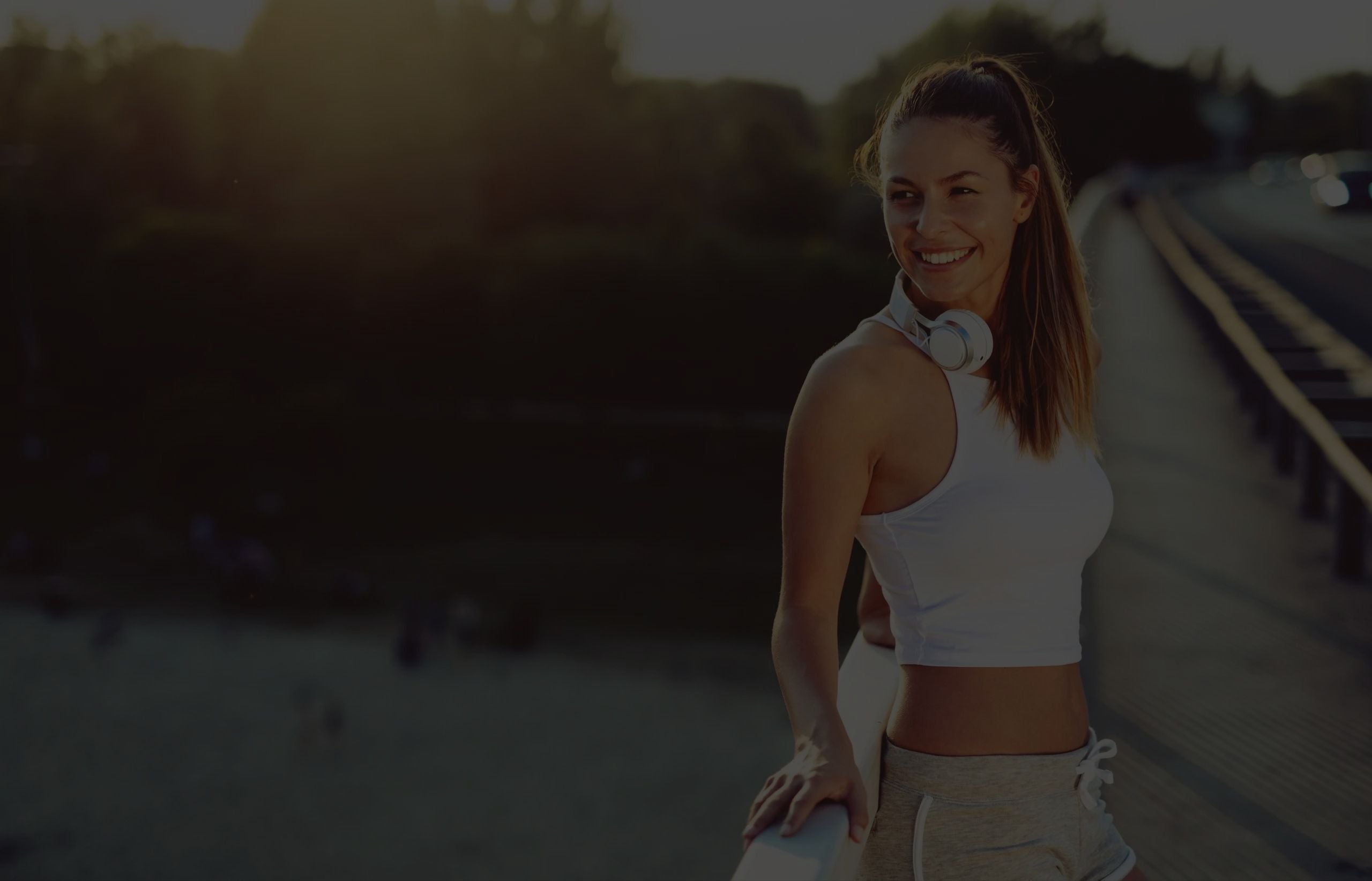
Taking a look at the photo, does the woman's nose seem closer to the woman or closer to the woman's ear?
the woman

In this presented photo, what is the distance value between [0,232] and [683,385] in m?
23.8

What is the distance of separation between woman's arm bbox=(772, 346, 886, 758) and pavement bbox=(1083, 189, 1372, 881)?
1.45 metres

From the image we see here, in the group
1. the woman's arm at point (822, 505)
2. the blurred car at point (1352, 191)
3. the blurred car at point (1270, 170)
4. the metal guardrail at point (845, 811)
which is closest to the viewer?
the metal guardrail at point (845, 811)

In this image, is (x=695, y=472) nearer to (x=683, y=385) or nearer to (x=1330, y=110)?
(x=683, y=385)

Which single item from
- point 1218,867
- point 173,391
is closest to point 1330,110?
point 173,391

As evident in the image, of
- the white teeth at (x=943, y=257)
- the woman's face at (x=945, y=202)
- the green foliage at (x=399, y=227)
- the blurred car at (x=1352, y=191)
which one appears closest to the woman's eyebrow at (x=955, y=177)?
the woman's face at (x=945, y=202)

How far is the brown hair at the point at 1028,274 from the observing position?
73.9 inches

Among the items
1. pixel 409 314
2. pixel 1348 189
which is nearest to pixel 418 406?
pixel 409 314

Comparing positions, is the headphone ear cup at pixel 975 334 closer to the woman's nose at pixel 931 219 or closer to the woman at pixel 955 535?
the woman at pixel 955 535

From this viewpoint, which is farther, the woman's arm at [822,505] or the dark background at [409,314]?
the dark background at [409,314]

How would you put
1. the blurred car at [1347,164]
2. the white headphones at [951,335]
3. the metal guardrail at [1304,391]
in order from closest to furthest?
the white headphones at [951,335]
the metal guardrail at [1304,391]
the blurred car at [1347,164]

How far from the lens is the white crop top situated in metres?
1.75

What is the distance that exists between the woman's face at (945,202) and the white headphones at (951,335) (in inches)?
3.8

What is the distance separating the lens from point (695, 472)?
1362 inches
